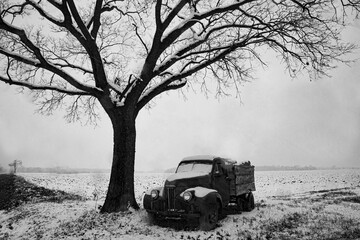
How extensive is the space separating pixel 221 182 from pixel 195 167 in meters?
0.96

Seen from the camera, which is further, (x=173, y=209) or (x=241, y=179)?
(x=241, y=179)

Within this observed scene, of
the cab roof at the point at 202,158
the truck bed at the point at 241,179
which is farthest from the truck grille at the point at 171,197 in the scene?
the truck bed at the point at 241,179

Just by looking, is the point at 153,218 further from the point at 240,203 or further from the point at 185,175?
the point at 240,203

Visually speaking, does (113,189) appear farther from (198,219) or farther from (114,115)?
(198,219)

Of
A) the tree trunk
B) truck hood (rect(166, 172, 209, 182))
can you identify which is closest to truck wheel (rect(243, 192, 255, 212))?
Result: truck hood (rect(166, 172, 209, 182))

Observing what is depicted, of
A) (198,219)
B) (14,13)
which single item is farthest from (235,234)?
(14,13)

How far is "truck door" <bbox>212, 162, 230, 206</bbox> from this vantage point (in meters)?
8.89

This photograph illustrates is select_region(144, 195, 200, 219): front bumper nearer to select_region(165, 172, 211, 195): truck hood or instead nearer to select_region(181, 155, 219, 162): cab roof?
select_region(165, 172, 211, 195): truck hood

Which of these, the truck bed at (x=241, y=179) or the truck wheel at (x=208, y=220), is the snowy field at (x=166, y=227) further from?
the truck bed at (x=241, y=179)

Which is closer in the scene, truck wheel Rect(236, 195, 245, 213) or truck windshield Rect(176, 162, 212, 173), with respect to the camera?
truck windshield Rect(176, 162, 212, 173)

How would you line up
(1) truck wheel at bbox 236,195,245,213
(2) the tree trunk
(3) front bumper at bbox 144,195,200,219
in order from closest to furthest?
(3) front bumper at bbox 144,195,200,219 < (2) the tree trunk < (1) truck wheel at bbox 236,195,245,213

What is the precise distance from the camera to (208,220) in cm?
750

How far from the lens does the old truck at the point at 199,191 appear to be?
7520 millimetres

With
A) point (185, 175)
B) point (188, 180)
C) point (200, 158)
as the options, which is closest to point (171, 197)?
point (188, 180)
